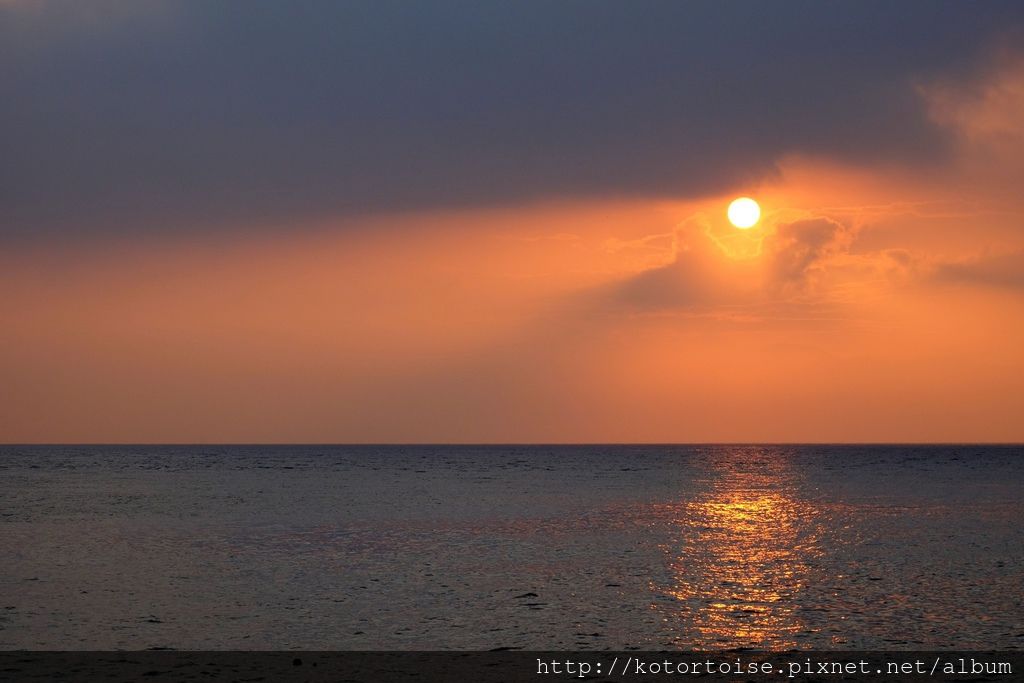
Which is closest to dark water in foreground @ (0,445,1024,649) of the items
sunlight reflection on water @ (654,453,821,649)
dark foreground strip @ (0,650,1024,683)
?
sunlight reflection on water @ (654,453,821,649)

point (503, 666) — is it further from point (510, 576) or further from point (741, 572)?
point (741, 572)

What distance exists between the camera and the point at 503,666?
18969 mm

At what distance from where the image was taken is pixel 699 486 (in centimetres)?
9956

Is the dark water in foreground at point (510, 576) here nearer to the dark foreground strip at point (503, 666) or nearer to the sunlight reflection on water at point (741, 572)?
the sunlight reflection on water at point (741, 572)

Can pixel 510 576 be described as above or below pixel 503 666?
above

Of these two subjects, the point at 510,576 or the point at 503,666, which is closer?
the point at 503,666

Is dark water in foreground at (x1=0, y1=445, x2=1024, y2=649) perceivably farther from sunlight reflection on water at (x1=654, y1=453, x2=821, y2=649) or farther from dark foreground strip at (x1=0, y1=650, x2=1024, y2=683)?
dark foreground strip at (x1=0, y1=650, x2=1024, y2=683)

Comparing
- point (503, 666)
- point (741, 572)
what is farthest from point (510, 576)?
point (503, 666)

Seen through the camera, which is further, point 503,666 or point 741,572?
point 741,572

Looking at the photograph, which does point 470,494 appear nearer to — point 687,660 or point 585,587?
point 585,587

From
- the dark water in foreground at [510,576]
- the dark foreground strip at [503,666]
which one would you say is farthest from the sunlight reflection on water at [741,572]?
the dark foreground strip at [503,666]

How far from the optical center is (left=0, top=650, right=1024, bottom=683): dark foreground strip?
1786 cm

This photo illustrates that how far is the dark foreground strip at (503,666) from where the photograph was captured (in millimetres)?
17859

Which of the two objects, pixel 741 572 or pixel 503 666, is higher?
pixel 741 572
